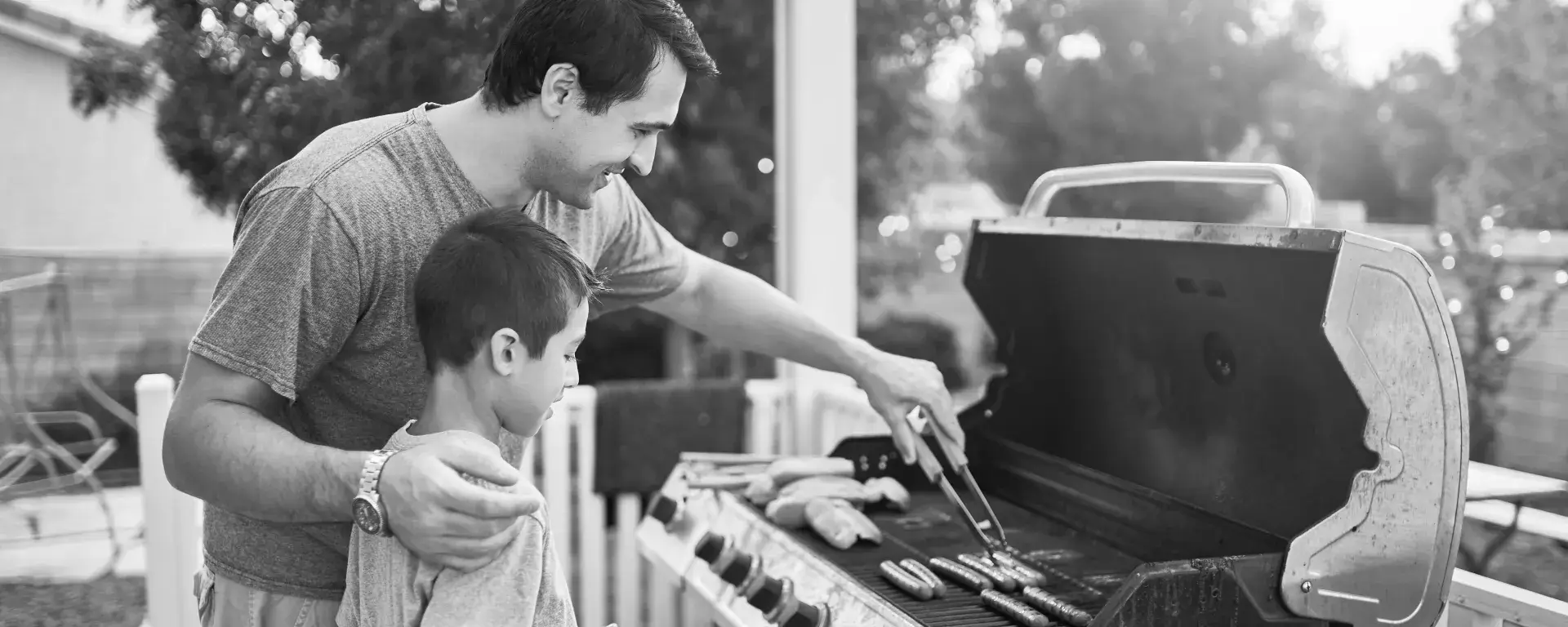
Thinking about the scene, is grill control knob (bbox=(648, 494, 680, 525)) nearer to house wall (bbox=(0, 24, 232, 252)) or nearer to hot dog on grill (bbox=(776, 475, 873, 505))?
hot dog on grill (bbox=(776, 475, 873, 505))

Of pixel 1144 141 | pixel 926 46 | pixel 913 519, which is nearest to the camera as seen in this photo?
pixel 913 519

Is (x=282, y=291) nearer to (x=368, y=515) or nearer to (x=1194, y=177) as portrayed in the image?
(x=368, y=515)

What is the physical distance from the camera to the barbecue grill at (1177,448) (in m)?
1.38

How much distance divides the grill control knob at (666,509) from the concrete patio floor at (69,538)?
1.36m

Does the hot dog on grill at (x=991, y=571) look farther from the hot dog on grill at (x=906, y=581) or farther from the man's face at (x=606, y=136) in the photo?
the man's face at (x=606, y=136)

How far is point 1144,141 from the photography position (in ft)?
11.7

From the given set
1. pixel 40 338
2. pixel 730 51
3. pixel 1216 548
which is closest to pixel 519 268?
pixel 1216 548

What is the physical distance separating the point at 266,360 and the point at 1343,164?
3.08 meters

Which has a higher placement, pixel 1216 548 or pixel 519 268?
pixel 519 268

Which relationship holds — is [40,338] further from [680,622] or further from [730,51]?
[730,51]

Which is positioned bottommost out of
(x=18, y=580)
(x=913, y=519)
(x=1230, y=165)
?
(x=18, y=580)

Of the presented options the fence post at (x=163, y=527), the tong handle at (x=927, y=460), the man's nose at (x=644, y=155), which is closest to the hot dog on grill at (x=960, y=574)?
the tong handle at (x=927, y=460)

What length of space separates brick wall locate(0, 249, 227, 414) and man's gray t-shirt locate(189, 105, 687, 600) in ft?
5.26

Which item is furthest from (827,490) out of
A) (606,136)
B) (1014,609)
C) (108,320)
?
(108,320)
